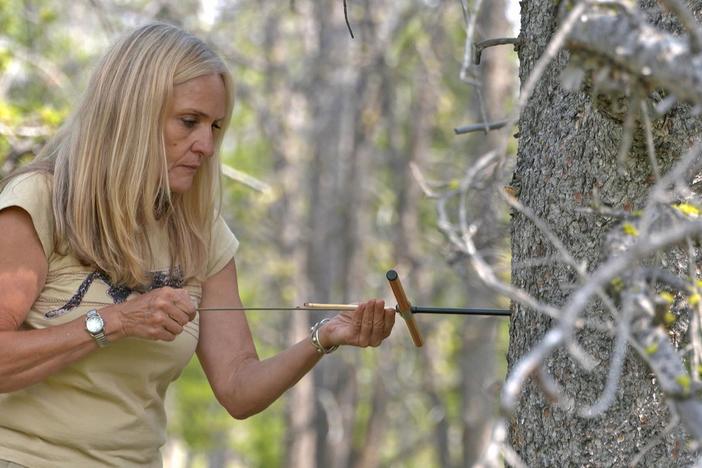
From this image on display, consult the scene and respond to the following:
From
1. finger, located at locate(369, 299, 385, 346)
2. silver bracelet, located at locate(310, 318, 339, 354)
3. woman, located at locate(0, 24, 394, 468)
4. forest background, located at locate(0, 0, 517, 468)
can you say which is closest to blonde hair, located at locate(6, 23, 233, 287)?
woman, located at locate(0, 24, 394, 468)

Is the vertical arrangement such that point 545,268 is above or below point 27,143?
below

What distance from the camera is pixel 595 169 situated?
7.45 feet

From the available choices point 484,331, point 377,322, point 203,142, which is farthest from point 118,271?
point 484,331

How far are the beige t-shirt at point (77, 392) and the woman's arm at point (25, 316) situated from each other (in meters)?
0.05

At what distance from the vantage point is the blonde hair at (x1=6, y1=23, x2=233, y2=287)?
99.8 inches

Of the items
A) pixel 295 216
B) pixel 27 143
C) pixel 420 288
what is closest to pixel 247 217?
pixel 295 216

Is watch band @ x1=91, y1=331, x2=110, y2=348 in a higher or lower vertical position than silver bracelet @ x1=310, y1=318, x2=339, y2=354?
higher

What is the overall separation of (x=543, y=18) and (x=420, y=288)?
27.8 ft

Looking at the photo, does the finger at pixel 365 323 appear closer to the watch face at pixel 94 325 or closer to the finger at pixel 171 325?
the finger at pixel 171 325

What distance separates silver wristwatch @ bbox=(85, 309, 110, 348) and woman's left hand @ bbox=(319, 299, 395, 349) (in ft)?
1.77

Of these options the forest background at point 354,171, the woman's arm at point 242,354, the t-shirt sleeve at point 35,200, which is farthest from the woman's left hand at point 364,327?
the forest background at point 354,171

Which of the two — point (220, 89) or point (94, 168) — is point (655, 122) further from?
point (94, 168)

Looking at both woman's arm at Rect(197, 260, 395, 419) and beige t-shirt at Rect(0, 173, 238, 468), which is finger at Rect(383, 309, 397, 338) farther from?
beige t-shirt at Rect(0, 173, 238, 468)

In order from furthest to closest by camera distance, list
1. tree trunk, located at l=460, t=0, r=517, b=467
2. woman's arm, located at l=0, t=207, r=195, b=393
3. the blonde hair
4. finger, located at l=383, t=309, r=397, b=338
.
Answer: tree trunk, located at l=460, t=0, r=517, b=467
finger, located at l=383, t=309, r=397, b=338
the blonde hair
woman's arm, located at l=0, t=207, r=195, b=393
